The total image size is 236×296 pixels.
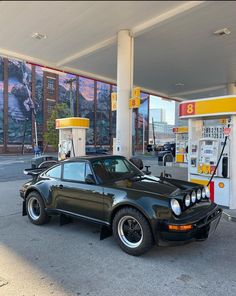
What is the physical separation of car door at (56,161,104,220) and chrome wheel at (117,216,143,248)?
436mm

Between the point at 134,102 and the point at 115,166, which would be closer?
the point at 115,166

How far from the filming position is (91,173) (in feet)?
16.8

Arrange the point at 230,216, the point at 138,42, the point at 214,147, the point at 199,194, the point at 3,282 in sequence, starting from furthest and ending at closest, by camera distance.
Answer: the point at 138,42
the point at 214,147
the point at 230,216
the point at 199,194
the point at 3,282

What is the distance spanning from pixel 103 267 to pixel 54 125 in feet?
119

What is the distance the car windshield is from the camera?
5.11 metres

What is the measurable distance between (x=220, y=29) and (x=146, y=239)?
8053 mm

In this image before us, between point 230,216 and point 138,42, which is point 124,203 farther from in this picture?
point 138,42

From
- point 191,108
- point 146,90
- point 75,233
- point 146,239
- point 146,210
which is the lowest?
point 75,233

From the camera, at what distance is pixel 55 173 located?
582cm

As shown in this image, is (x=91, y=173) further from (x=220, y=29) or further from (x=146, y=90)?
(x=146, y=90)

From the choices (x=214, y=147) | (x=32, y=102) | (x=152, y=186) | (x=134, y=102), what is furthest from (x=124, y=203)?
(x=32, y=102)

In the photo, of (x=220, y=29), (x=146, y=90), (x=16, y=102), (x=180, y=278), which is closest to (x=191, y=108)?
(x=220, y=29)

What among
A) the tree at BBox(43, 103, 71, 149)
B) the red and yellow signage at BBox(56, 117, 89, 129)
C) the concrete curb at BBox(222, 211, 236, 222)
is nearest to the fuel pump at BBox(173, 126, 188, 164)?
the red and yellow signage at BBox(56, 117, 89, 129)

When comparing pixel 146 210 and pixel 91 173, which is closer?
pixel 146 210
